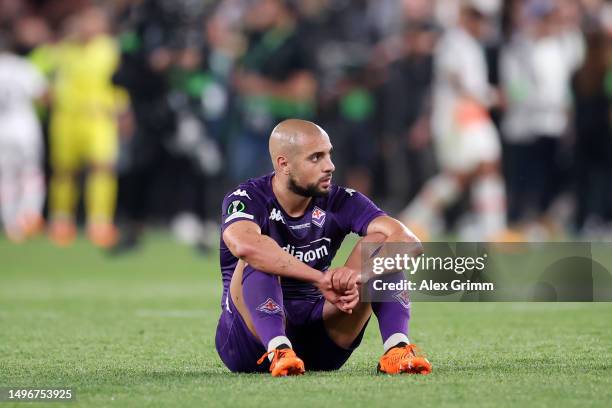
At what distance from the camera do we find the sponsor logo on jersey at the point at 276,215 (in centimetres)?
611

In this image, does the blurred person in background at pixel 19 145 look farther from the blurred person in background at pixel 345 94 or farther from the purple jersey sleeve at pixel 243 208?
the purple jersey sleeve at pixel 243 208

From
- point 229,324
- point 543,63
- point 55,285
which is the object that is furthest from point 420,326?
point 543,63

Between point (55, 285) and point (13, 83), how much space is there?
6.38 m

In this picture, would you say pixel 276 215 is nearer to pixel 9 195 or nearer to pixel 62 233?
pixel 62 233

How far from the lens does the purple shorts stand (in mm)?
6070

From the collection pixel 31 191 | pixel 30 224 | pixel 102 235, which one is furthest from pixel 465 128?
pixel 30 224

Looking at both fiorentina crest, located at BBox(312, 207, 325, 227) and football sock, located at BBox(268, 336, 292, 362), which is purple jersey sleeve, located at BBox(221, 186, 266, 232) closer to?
fiorentina crest, located at BBox(312, 207, 325, 227)

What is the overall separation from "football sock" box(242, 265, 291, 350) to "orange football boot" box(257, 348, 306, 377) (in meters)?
0.04

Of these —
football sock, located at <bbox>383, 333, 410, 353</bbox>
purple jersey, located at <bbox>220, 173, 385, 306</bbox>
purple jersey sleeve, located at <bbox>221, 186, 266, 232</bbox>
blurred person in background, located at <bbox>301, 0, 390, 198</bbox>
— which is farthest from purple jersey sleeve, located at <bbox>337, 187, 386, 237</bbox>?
blurred person in background, located at <bbox>301, 0, 390, 198</bbox>

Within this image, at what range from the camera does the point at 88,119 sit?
56.3ft

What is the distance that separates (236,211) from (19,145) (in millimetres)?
12397

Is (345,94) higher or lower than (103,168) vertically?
higher

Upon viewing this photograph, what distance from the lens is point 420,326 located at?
8641 millimetres

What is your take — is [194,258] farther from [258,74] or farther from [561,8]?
[561,8]
